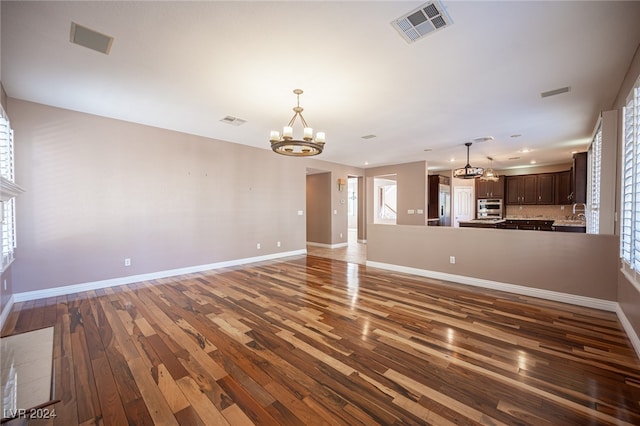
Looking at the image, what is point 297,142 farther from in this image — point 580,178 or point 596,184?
point 580,178

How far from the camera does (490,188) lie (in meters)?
10.1

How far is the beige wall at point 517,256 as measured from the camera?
3539 millimetres

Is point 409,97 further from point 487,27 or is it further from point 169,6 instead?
point 169,6

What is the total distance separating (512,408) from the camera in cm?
175

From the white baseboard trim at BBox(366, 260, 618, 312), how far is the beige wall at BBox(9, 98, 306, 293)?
3.88 meters

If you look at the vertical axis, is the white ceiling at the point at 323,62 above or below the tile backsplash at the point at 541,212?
above

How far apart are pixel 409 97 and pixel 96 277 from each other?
5.76m

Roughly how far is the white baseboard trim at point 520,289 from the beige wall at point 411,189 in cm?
374

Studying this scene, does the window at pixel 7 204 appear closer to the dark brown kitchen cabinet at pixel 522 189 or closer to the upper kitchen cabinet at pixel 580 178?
the upper kitchen cabinet at pixel 580 178

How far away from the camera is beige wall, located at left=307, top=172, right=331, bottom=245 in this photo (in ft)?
29.2

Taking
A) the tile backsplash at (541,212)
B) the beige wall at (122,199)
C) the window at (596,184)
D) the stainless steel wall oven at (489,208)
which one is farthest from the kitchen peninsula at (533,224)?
the beige wall at (122,199)

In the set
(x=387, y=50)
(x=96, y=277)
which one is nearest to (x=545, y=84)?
(x=387, y=50)

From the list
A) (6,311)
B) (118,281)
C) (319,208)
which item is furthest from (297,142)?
(319,208)

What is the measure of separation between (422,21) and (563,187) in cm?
966
